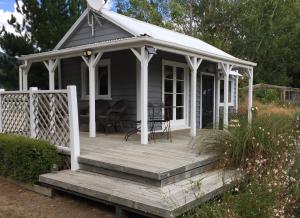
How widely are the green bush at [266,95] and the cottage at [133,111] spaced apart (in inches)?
245

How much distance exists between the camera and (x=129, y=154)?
5.57m

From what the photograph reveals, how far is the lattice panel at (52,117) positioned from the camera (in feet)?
18.7

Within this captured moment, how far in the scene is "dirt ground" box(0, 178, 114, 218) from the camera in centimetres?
442

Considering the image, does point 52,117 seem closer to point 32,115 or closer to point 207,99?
point 32,115

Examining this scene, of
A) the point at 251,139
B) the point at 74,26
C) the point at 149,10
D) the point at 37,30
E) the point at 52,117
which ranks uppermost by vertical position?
the point at 149,10

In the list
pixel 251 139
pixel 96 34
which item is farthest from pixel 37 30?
pixel 251 139

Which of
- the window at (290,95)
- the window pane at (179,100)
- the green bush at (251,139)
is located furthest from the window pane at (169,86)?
the window at (290,95)

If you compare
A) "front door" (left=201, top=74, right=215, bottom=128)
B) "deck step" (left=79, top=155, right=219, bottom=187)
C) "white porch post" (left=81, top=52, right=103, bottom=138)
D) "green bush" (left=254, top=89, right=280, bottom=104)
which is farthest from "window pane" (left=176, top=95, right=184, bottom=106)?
"green bush" (left=254, top=89, right=280, bottom=104)

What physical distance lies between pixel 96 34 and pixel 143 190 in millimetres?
6391

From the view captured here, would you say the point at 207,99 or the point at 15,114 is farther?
the point at 207,99

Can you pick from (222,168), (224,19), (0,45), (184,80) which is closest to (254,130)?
(222,168)

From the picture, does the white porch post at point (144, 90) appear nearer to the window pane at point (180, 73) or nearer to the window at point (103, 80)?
the window at point (103, 80)

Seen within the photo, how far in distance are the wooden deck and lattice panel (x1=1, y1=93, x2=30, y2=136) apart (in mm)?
1438

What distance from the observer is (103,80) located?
31.3 ft
